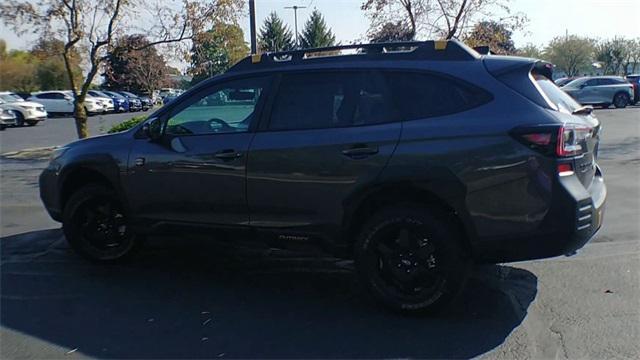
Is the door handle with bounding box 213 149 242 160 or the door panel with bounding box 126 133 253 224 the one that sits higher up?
the door handle with bounding box 213 149 242 160

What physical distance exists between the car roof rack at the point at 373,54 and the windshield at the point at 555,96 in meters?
0.50

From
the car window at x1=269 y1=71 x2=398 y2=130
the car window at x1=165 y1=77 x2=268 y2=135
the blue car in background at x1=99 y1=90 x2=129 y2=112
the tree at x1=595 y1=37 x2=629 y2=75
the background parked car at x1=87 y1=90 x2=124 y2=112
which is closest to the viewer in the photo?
the car window at x1=269 y1=71 x2=398 y2=130

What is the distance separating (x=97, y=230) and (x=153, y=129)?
128 centimetres

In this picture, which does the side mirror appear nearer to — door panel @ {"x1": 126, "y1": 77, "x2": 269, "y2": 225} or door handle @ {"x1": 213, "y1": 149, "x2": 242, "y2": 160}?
door panel @ {"x1": 126, "y1": 77, "x2": 269, "y2": 225}

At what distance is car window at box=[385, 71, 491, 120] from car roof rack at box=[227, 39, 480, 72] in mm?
175

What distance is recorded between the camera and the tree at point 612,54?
202 feet

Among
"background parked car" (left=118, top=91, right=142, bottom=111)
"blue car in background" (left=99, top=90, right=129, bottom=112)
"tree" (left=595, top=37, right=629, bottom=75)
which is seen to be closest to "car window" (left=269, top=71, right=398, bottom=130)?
"blue car in background" (left=99, top=90, right=129, bottom=112)

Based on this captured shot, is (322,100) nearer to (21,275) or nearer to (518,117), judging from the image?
(518,117)

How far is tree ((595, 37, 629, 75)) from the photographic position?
61594 millimetres

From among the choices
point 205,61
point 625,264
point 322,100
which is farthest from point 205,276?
point 205,61

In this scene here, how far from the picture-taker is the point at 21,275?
554 centimetres

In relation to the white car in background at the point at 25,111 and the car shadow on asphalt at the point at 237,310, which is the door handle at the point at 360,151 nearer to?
the car shadow on asphalt at the point at 237,310

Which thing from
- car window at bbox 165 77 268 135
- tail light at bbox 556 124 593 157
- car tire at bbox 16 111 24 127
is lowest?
car tire at bbox 16 111 24 127

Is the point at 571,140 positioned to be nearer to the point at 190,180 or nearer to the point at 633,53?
the point at 190,180
